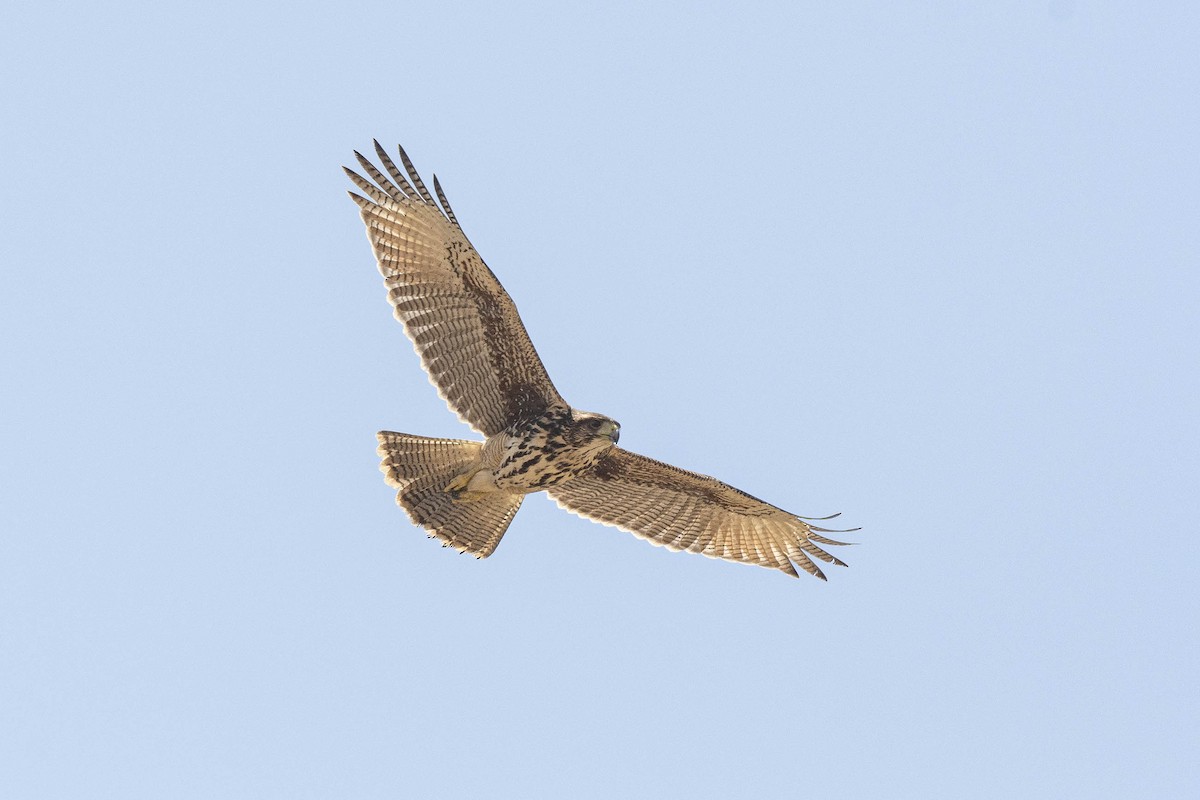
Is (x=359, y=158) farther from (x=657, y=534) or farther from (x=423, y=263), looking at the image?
(x=657, y=534)

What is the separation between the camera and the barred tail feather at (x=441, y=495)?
1638 centimetres

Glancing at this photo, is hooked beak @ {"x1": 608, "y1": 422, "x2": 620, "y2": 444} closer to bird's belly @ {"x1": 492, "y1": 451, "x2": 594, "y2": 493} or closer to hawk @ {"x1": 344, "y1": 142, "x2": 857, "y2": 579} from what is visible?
hawk @ {"x1": 344, "y1": 142, "x2": 857, "y2": 579}

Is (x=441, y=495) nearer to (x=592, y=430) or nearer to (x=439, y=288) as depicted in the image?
(x=592, y=430)

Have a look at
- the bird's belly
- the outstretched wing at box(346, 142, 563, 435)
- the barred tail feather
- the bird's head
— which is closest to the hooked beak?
the bird's head

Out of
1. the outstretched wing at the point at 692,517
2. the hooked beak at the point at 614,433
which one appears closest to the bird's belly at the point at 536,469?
the hooked beak at the point at 614,433

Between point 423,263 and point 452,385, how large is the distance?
47.3 inches

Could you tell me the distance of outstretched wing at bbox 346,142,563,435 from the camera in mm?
15758

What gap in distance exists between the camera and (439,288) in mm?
15898

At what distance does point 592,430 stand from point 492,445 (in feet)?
3.36

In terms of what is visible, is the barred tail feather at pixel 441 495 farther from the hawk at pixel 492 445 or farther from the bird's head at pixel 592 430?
the bird's head at pixel 592 430

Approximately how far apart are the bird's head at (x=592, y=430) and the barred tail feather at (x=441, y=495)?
1.01 meters

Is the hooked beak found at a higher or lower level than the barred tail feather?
higher

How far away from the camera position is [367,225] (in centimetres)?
1580

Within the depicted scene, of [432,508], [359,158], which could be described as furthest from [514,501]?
[359,158]
